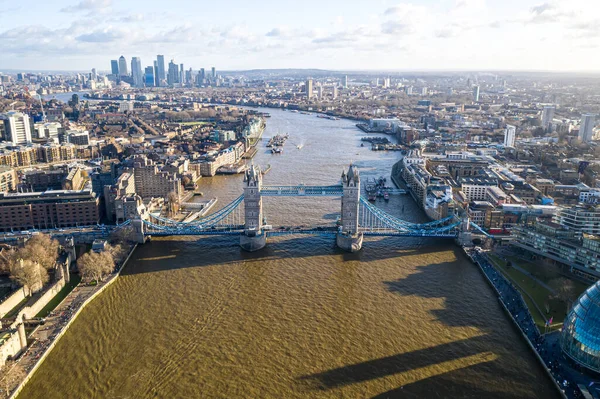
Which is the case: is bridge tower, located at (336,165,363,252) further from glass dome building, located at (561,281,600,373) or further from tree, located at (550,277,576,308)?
glass dome building, located at (561,281,600,373)

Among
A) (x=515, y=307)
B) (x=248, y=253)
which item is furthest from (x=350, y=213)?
(x=515, y=307)

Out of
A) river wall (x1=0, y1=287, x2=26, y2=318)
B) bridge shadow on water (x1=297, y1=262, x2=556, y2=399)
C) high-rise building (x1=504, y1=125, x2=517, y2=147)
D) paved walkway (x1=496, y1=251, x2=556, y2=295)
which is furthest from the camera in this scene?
high-rise building (x1=504, y1=125, x2=517, y2=147)

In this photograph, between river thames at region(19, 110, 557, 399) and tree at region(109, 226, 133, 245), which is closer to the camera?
river thames at region(19, 110, 557, 399)

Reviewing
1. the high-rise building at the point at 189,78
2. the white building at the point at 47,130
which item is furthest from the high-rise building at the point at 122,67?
the white building at the point at 47,130

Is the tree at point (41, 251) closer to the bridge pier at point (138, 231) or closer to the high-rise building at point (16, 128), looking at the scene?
the bridge pier at point (138, 231)

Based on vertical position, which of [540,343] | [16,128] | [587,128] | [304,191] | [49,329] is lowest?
[49,329]

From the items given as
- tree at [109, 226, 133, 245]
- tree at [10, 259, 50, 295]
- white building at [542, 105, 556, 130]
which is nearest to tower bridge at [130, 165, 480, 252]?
tree at [109, 226, 133, 245]

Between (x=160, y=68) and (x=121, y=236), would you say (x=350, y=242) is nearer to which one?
(x=121, y=236)

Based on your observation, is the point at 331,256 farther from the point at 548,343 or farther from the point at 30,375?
the point at 30,375
